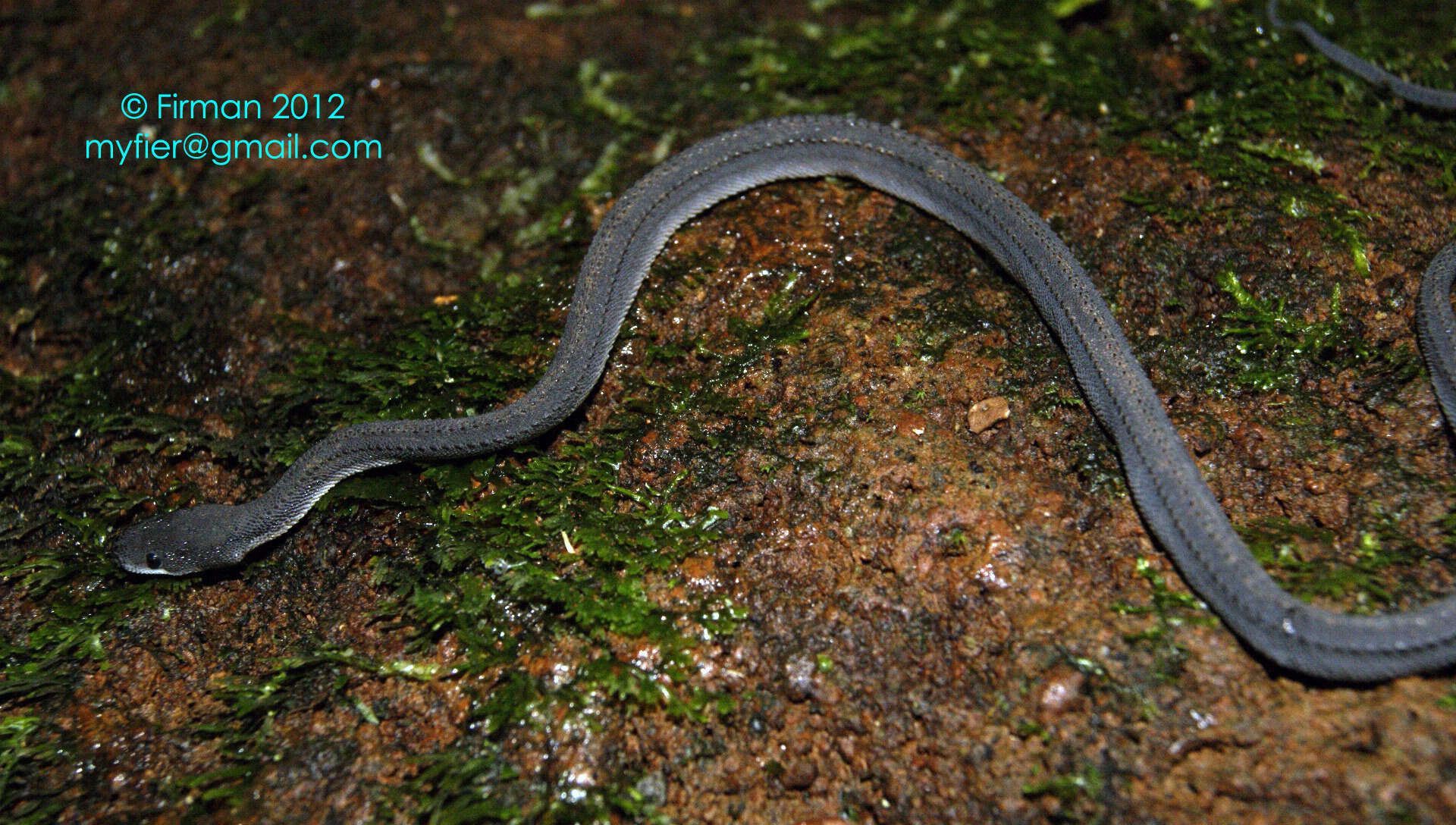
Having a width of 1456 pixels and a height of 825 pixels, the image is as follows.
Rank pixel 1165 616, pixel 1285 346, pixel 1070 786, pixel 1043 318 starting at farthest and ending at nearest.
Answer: pixel 1043 318 → pixel 1285 346 → pixel 1165 616 → pixel 1070 786

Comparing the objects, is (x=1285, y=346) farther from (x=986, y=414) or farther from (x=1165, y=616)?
(x=1165, y=616)

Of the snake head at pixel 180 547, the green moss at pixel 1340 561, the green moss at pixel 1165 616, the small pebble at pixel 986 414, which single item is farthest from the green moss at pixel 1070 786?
the snake head at pixel 180 547

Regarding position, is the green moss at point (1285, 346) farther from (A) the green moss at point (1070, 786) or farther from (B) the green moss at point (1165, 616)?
(A) the green moss at point (1070, 786)

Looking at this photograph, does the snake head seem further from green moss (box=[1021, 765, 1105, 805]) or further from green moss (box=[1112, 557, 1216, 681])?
green moss (box=[1112, 557, 1216, 681])

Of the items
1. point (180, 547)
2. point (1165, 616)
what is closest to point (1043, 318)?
point (1165, 616)

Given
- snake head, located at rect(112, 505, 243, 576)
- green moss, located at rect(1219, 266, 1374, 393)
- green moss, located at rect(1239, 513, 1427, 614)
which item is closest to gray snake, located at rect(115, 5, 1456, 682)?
snake head, located at rect(112, 505, 243, 576)

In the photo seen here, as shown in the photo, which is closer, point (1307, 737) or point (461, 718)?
point (1307, 737)

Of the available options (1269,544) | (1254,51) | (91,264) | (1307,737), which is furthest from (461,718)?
(1254,51)

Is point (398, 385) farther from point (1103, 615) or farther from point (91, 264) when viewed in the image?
point (1103, 615)
